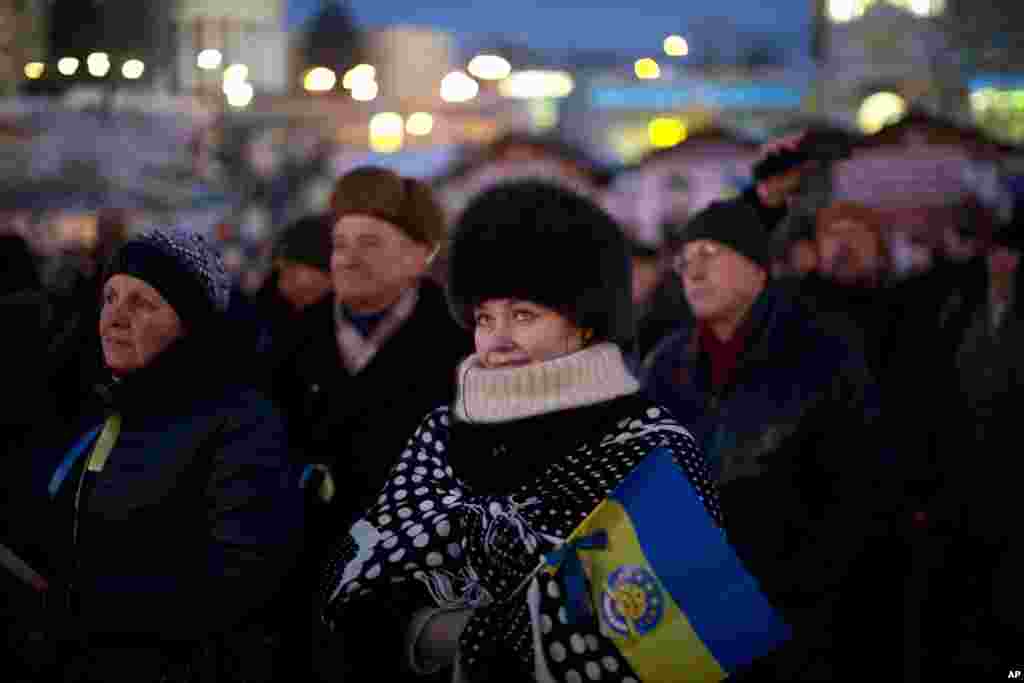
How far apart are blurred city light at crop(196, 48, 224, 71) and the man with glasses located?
304cm

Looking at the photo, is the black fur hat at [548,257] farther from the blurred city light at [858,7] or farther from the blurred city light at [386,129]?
the blurred city light at [858,7]

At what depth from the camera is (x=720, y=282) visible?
16.6 ft

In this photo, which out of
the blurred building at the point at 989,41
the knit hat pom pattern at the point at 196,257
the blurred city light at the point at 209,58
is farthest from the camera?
the blurred building at the point at 989,41

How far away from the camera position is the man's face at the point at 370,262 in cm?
479

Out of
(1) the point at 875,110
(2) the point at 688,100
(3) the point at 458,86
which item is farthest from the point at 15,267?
(2) the point at 688,100

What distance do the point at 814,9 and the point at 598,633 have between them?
1791 inches

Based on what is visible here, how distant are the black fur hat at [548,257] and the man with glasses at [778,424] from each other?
157 centimetres

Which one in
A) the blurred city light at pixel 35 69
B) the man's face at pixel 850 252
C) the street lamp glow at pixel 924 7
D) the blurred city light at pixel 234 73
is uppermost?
the street lamp glow at pixel 924 7

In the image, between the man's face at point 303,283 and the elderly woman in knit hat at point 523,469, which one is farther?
the man's face at point 303,283

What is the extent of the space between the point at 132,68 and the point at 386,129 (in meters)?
26.2

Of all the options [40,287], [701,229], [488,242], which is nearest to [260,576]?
[488,242]

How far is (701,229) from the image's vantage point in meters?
5.11

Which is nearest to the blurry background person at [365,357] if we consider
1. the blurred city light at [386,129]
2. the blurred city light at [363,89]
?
the blurred city light at [363,89]

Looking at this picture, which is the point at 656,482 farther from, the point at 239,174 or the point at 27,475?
the point at 239,174
